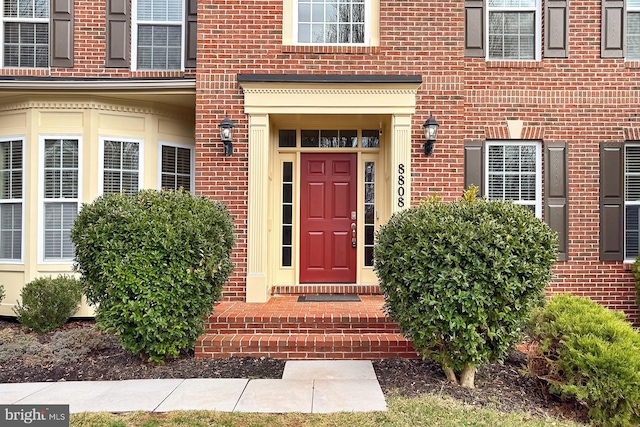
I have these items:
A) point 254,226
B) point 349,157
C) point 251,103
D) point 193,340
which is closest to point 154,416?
point 193,340

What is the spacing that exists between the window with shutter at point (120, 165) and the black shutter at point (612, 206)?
7.03 metres

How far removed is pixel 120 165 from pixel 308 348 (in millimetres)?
4175

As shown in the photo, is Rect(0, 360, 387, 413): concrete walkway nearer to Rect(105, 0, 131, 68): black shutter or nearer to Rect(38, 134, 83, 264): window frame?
Rect(38, 134, 83, 264): window frame

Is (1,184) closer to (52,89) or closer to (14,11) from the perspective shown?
(52,89)

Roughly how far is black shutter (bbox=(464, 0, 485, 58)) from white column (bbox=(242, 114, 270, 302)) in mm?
3286

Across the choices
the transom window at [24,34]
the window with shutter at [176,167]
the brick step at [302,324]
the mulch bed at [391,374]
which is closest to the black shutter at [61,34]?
the transom window at [24,34]

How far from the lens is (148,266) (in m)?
4.34

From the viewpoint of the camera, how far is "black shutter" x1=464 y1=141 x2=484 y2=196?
21.6 feet

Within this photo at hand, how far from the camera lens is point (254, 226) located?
611 cm

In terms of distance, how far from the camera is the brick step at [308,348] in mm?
4805

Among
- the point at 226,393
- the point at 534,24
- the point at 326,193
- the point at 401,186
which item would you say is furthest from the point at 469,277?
the point at 534,24

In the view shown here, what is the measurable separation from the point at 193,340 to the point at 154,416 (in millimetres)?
1261

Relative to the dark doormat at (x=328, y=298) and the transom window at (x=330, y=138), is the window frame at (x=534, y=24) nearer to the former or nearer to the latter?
the transom window at (x=330, y=138)

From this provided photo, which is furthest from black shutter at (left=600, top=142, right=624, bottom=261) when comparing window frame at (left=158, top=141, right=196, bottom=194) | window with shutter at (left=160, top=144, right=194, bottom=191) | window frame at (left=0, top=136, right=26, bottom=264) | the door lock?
window frame at (left=0, top=136, right=26, bottom=264)
